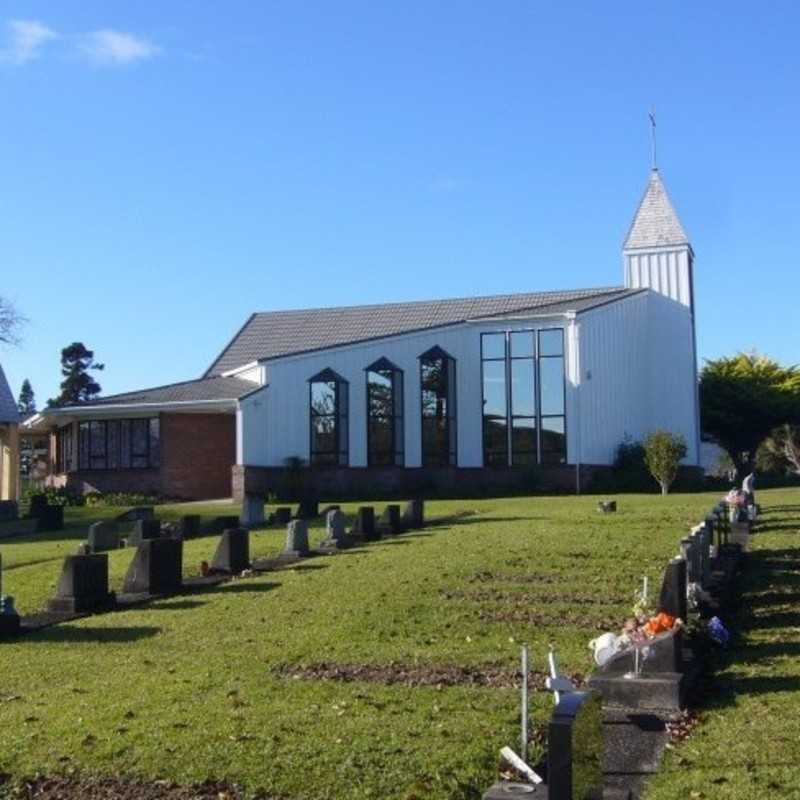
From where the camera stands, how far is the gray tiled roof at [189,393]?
148 feet

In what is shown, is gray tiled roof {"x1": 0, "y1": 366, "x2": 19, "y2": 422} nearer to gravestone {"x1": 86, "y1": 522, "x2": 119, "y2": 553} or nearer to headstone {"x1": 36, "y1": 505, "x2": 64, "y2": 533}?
headstone {"x1": 36, "y1": 505, "x2": 64, "y2": 533}

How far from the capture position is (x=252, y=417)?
4356cm

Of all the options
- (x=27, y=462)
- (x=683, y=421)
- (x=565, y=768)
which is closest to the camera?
(x=565, y=768)

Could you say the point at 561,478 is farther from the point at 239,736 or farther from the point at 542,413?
the point at 239,736

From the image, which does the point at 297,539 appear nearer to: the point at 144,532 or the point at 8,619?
the point at 144,532

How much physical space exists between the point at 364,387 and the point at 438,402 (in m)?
2.80

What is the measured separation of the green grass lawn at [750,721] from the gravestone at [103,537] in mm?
12836

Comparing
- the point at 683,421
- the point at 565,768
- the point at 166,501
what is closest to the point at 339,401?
the point at 166,501

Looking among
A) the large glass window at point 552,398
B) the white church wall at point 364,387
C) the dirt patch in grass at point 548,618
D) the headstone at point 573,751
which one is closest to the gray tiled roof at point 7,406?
the white church wall at point 364,387

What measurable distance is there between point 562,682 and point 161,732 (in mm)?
2987

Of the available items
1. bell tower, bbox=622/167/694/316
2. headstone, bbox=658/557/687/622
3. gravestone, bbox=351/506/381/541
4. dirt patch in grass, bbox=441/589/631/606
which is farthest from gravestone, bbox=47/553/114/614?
bell tower, bbox=622/167/694/316

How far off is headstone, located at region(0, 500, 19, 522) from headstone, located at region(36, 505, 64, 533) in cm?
420

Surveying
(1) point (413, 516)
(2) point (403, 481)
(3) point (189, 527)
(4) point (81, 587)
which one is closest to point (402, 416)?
(2) point (403, 481)

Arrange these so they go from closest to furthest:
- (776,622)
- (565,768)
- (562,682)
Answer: (565,768) → (562,682) → (776,622)
